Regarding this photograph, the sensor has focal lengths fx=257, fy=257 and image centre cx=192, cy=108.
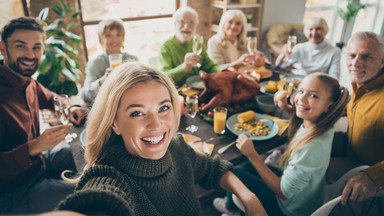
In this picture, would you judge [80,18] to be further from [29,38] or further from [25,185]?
[25,185]

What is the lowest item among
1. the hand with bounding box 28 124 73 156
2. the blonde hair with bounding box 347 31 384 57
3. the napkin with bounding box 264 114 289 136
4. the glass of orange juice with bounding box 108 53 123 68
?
the napkin with bounding box 264 114 289 136

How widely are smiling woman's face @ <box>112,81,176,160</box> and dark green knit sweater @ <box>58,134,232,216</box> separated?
5 centimetres

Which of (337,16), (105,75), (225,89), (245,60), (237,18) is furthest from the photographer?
(337,16)

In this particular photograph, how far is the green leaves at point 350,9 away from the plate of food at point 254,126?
4574 mm

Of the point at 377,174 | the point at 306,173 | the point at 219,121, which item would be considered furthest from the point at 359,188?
the point at 219,121

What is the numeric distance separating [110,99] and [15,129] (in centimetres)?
94

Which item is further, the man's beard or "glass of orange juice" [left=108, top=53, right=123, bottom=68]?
"glass of orange juice" [left=108, top=53, right=123, bottom=68]

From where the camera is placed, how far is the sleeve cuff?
1147 millimetres

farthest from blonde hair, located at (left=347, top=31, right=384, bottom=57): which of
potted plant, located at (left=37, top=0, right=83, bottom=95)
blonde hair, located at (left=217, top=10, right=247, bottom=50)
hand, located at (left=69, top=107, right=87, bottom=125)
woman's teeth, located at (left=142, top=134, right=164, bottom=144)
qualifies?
potted plant, located at (left=37, top=0, right=83, bottom=95)

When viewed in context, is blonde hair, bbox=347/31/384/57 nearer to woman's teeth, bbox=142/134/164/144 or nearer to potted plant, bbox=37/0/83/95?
woman's teeth, bbox=142/134/164/144

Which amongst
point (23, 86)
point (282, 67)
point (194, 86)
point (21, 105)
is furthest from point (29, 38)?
point (282, 67)

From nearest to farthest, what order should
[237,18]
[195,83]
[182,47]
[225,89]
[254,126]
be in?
1. [254,126]
2. [225,89]
3. [195,83]
4. [182,47]
5. [237,18]

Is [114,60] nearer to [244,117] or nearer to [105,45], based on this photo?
[105,45]

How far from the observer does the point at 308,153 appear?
3.89 feet
